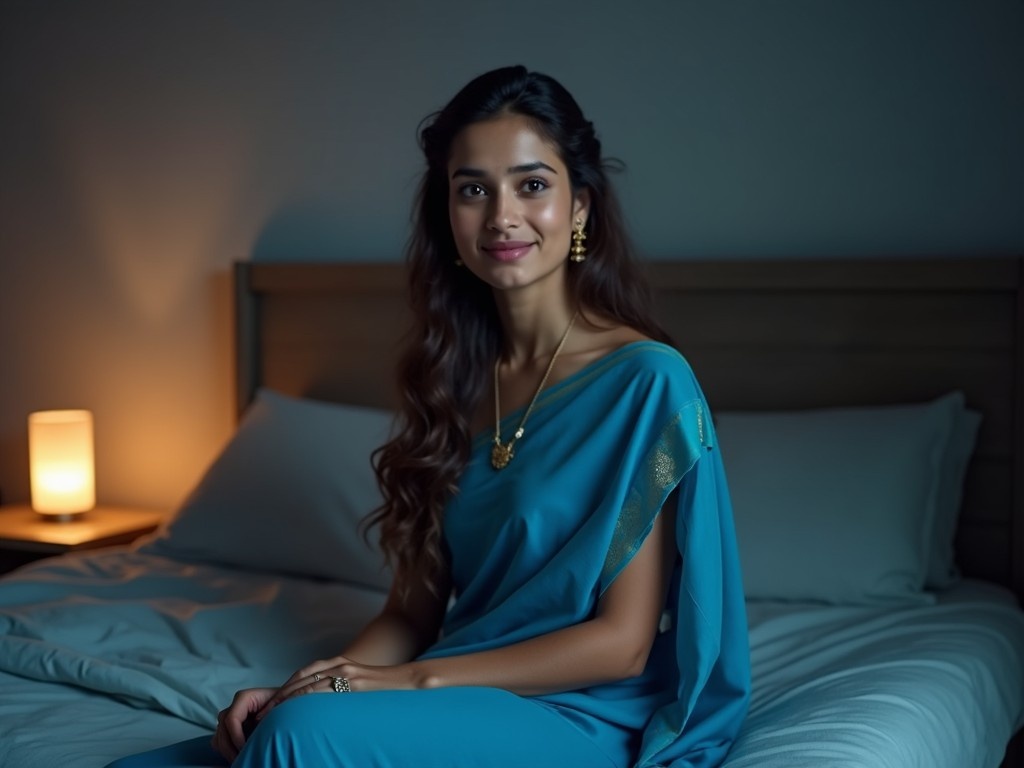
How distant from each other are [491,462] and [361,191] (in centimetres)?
158

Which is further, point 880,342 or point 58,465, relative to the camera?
point 58,465

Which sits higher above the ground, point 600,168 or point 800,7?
point 800,7

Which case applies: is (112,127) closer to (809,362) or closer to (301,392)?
(301,392)

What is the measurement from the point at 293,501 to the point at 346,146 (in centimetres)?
99

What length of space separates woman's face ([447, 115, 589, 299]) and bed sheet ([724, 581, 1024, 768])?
→ 71 centimetres

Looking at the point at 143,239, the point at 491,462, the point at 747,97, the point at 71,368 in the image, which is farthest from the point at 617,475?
the point at 71,368

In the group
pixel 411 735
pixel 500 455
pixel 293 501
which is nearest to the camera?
pixel 411 735

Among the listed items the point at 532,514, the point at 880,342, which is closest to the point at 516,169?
the point at 532,514

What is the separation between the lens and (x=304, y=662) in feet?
6.61

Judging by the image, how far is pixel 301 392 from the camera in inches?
125

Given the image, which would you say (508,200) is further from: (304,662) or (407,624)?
(304,662)

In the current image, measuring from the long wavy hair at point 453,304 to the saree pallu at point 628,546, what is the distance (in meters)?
0.14

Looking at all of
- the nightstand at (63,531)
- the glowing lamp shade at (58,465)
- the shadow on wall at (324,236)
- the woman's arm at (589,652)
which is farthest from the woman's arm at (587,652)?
the glowing lamp shade at (58,465)

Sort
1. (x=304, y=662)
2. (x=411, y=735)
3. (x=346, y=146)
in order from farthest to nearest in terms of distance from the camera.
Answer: (x=346, y=146), (x=304, y=662), (x=411, y=735)
